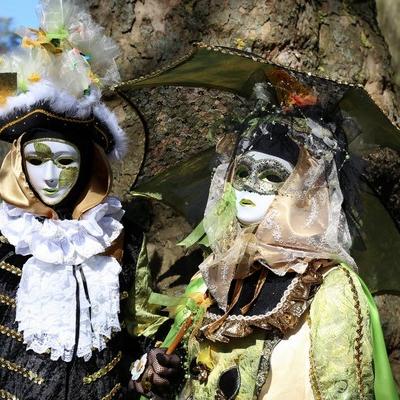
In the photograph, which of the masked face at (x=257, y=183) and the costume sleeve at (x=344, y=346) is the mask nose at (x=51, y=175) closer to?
the masked face at (x=257, y=183)

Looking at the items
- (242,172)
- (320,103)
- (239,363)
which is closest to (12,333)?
(239,363)

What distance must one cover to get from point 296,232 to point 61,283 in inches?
28.6

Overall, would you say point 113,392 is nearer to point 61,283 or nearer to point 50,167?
point 61,283

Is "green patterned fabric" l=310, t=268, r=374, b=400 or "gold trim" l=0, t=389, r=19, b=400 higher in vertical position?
"green patterned fabric" l=310, t=268, r=374, b=400

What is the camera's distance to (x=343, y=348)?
1.86 m

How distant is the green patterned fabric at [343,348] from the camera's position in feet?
6.08

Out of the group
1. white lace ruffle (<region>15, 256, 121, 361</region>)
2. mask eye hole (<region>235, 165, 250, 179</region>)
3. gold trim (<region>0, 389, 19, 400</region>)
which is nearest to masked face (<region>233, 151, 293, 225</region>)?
mask eye hole (<region>235, 165, 250, 179</region>)

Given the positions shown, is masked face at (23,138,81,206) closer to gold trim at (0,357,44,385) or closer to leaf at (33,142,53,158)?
leaf at (33,142,53,158)

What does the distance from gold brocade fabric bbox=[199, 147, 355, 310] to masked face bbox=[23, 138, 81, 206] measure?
0.55 m

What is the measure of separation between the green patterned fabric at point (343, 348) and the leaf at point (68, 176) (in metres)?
0.87

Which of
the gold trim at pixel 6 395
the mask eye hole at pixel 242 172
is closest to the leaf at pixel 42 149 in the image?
the mask eye hole at pixel 242 172

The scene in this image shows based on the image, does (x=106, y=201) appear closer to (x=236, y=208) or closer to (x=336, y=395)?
(x=236, y=208)

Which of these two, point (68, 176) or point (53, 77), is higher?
point (53, 77)

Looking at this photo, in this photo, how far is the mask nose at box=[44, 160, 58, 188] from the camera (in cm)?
223
